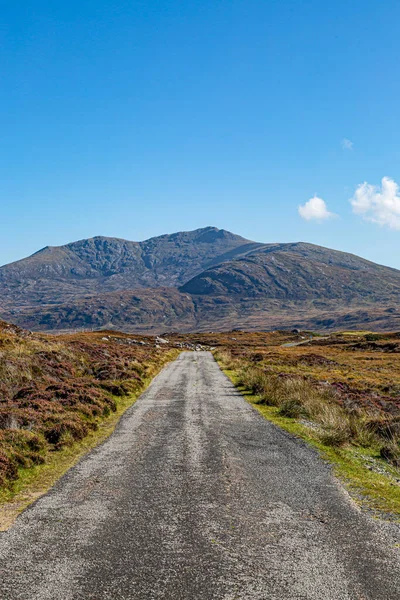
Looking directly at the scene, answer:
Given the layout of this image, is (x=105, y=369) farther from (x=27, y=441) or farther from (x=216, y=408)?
(x=27, y=441)

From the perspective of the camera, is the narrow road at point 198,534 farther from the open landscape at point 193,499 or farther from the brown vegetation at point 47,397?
the brown vegetation at point 47,397

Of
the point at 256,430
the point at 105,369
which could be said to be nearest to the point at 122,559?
the point at 256,430

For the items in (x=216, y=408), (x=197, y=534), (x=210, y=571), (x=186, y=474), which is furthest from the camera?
(x=216, y=408)

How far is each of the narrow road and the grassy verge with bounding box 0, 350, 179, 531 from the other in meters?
0.33

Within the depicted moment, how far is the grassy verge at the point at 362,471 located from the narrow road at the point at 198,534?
0.44 metres

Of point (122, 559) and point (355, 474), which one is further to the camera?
point (355, 474)

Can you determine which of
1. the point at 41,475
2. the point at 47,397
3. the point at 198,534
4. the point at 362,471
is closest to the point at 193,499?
the point at 198,534

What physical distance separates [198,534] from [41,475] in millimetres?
5658

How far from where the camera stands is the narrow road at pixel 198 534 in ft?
20.5

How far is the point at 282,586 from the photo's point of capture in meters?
6.25

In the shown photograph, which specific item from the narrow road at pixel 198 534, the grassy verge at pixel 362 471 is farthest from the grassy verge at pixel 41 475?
the grassy verge at pixel 362 471

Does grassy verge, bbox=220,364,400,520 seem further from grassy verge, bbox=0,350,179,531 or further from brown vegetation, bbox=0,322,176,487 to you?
brown vegetation, bbox=0,322,176,487

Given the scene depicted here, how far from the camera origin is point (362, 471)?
12.5 metres

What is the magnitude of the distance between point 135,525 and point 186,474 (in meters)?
3.29
